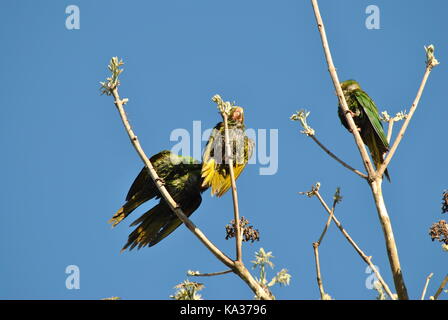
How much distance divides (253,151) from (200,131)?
0.91 m

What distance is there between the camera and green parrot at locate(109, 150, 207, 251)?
8.98 meters

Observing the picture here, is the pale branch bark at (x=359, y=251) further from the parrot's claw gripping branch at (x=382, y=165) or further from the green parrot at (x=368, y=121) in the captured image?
the green parrot at (x=368, y=121)

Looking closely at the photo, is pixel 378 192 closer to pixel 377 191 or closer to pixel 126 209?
pixel 377 191

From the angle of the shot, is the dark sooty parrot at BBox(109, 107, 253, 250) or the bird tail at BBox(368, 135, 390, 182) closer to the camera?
the dark sooty parrot at BBox(109, 107, 253, 250)

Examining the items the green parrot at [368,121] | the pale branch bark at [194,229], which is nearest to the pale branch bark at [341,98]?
the pale branch bark at [194,229]

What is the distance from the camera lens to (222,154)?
26.9 ft

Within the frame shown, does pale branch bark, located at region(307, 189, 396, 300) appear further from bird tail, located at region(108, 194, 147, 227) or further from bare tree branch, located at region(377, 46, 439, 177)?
bird tail, located at region(108, 194, 147, 227)

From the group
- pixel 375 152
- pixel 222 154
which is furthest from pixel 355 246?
pixel 375 152

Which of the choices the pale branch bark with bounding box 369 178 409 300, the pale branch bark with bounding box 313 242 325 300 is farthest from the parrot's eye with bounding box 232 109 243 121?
the pale branch bark with bounding box 313 242 325 300
